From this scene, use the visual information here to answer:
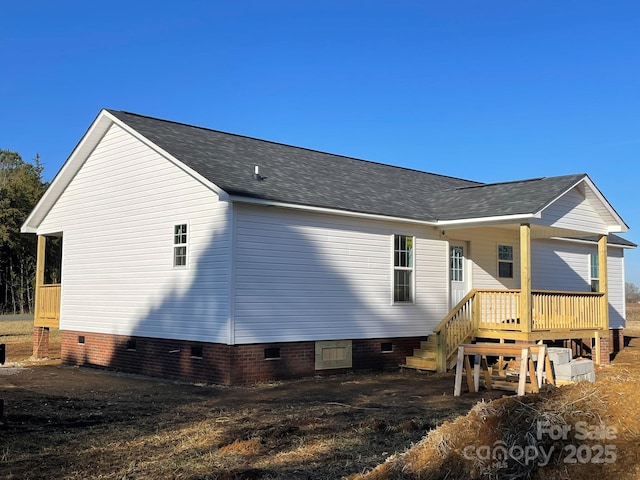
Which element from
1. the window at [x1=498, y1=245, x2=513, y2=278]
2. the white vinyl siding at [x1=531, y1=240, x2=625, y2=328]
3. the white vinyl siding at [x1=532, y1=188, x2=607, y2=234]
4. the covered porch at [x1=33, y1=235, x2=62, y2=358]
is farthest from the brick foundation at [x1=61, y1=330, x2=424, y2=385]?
the white vinyl siding at [x1=531, y1=240, x2=625, y2=328]

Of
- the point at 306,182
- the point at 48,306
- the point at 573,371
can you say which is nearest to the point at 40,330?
the point at 48,306

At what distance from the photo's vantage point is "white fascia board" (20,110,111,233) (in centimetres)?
1802

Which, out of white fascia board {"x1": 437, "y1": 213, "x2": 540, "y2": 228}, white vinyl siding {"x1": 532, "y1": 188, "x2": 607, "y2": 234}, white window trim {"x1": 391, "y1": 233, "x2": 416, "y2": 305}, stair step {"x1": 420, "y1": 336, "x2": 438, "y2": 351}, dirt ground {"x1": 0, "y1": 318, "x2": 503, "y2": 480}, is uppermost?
white vinyl siding {"x1": 532, "y1": 188, "x2": 607, "y2": 234}

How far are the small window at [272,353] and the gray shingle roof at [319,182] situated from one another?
319 cm

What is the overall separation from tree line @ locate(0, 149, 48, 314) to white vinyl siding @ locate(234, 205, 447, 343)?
3205 centimetres

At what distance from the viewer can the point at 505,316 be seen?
17.0 metres

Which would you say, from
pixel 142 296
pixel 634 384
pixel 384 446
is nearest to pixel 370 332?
pixel 142 296

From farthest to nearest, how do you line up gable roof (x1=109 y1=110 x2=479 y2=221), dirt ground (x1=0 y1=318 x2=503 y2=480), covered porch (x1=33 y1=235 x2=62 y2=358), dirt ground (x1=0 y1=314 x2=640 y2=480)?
covered porch (x1=33 y1=235 x2=62 y2=358) → gable roof (x1=109 y1=110 x2=479 y2=221) → dirt ground (x1=0 y1=318 x2=503 y2=480) → dirt ground (x1=0 y1=314 x2=640 y2=480)

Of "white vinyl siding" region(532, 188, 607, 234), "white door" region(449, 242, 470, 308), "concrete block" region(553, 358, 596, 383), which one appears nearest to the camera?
"concrete block" region(553, 358, 596, 383)

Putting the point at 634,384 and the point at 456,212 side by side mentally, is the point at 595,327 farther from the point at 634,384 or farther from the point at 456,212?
the point at 634,384

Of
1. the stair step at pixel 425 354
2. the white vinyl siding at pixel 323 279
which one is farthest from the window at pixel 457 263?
the stair step at pixel 425 354

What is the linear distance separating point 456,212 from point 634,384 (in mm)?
11188

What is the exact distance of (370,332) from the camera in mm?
16594

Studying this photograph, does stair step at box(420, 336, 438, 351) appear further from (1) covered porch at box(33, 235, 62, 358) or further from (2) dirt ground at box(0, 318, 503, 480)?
(1) covered porch at box(33, 235, 62, 358)
